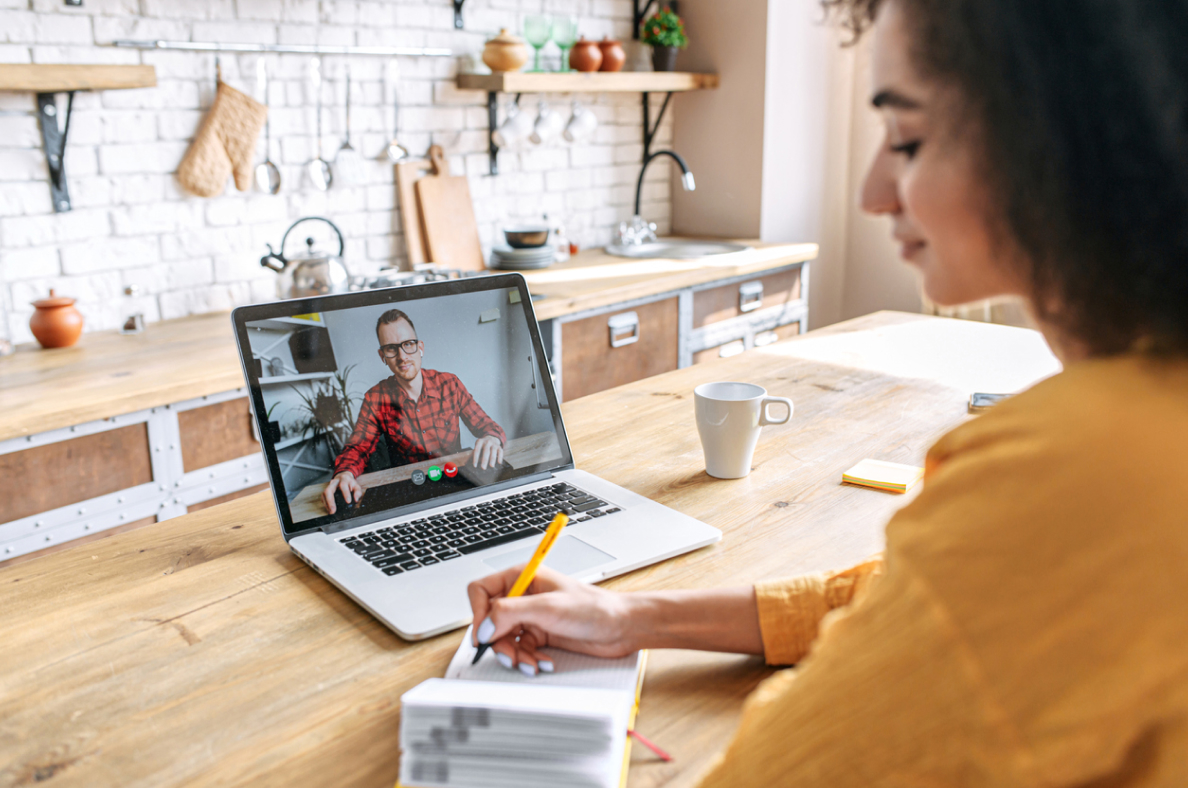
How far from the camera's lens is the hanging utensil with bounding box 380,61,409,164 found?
120 inches

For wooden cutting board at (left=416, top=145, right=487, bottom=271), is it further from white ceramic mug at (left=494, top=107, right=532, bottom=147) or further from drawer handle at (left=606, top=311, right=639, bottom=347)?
Result: drawer handle at (left=606, top=311, right=639, bottom=347)

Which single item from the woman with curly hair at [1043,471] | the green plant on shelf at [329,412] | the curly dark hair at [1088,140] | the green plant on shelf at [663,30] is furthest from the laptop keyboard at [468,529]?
the green plant on shelf at [663,30]

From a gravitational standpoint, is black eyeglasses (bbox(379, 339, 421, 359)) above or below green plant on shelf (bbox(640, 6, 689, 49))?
below

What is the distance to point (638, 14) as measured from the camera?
156 inches

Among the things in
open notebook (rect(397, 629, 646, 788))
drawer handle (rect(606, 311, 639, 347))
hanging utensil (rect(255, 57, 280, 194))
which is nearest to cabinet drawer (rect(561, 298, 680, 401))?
drawer handle (rect(606, 311, 639, 347))

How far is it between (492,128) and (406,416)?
A: 2.44 meters

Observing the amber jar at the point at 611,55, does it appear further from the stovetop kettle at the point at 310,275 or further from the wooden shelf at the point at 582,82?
the stovetop kettle at the point at 310,275

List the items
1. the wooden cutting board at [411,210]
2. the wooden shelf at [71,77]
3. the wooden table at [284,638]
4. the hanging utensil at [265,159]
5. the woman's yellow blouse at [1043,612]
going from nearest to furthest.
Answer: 1. the woman's yellow blouse at [1043,612]
2. the wooden table at [284,638]
3. the wooden shelf at [71,77]
4. the hanging utensil at [265,159]
5. the wooden cutting board at [411,210]

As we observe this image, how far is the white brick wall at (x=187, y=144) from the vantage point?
2.33m

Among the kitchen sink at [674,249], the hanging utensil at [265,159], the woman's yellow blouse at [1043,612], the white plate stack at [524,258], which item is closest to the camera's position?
the woman's yellow blouse at [1043,612]

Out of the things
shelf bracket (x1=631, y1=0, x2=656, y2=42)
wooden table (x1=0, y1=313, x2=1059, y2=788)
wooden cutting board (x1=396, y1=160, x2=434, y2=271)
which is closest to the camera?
wooden table (x1=0, y1=313, x2=1059, y2=788)

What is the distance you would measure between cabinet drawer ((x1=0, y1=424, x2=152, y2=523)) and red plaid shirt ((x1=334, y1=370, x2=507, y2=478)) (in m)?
1.04

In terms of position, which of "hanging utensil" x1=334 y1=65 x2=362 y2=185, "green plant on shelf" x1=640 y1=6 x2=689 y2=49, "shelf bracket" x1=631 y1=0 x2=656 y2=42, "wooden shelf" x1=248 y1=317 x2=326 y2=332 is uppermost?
"shelf bracket" x1=631 y1=0 x2=656 y2=42

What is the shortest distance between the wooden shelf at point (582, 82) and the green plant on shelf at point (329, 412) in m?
2.19
